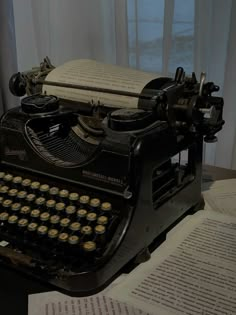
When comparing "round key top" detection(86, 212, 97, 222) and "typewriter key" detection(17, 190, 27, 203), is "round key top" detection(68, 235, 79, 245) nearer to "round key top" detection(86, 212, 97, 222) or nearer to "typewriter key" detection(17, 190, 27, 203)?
"round key top" detection(86, 212, 97, 222)

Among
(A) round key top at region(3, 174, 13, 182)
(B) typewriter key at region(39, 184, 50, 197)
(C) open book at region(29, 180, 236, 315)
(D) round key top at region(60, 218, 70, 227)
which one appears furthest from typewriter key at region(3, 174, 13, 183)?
(C) open book at region(29, 180, 236, 315)

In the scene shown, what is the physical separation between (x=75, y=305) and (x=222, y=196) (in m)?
0.62

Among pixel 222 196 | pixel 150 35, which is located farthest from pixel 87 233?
pixel 150 35

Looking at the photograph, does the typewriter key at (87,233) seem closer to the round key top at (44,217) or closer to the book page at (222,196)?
the round key top at (44,217)

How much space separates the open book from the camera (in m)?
0.95

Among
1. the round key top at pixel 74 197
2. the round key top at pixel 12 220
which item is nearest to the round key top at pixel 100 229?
the round key top at pixel 74 197

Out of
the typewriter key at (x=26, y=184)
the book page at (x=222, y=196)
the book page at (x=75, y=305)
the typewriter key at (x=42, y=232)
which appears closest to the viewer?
the book page at (x=75, y=305)

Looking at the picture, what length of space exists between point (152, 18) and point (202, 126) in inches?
26.5

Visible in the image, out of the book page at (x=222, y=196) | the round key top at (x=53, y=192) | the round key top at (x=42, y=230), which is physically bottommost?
the book page at (x=222, y=196)

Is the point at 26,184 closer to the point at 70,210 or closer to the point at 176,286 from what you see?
the point at 70,210

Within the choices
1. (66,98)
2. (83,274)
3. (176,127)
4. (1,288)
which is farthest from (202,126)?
(1,288)

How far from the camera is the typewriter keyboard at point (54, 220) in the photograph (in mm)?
1000

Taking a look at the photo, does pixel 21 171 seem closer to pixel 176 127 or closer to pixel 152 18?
pixel 176 127

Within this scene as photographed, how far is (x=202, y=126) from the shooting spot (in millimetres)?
1206
